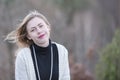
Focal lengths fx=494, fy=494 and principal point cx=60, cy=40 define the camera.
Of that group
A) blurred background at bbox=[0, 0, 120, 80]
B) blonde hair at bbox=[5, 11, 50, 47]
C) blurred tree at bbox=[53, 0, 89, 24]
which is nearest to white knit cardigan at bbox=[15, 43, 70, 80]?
blonde hair at bbox=[5, 11, 50, 47]

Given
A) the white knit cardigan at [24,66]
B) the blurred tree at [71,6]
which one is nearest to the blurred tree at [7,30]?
the white knit cardigan at [24,66]

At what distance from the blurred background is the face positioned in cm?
51

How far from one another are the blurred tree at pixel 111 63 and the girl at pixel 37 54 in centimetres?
325

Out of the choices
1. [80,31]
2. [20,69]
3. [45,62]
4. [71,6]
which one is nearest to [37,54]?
[45,62]

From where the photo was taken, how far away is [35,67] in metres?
4.87

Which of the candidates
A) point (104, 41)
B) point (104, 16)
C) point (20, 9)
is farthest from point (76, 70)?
point (104, 16)

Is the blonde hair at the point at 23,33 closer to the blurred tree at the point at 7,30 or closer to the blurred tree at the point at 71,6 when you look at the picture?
the blurred tree at the point at 7,30

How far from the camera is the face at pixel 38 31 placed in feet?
15.8

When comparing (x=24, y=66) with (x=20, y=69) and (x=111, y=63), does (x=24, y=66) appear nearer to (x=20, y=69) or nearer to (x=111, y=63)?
(x=20, y=69)

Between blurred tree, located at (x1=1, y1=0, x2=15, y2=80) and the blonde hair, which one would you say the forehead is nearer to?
the blonde hair

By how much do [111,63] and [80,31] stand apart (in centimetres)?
930

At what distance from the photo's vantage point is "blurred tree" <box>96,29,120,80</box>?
8227 millimetres

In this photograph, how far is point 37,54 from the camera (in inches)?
194

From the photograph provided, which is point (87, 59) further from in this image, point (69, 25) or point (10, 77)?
point (69, 25)
